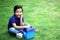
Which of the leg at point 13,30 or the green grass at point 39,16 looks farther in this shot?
the green grass at point 39,16

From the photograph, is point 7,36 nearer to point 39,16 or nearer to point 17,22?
point 17,22

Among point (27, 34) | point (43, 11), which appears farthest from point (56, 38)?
point (43, 11)

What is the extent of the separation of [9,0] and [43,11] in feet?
4.05

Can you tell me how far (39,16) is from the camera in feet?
14.0

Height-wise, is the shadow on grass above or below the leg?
below

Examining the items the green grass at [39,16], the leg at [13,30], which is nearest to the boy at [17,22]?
A: the leg at [13,30]

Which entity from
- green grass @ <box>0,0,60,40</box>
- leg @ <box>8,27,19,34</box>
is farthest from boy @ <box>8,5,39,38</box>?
green grass @ <box>0,0,60,40</box>

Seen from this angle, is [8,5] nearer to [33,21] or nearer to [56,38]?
[33,21]

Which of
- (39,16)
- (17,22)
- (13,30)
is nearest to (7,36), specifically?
(13,30)

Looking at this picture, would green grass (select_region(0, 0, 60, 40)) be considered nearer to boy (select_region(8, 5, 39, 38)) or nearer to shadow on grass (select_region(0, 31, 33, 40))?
shadow on grass (select_region(0, 31, 33, 40))

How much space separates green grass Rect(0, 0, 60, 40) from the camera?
341 cm

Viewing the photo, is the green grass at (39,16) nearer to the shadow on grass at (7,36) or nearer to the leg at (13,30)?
the shadow on grass at (7,36)

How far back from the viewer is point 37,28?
363 centimetres

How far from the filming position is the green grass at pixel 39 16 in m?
3.41
